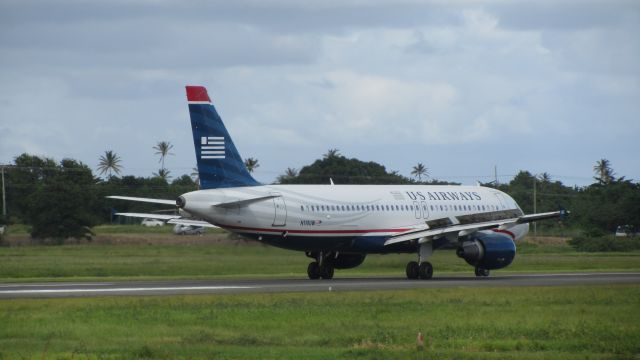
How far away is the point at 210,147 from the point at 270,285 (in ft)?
21.3

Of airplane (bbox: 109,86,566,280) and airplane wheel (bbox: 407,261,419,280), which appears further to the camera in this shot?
airplane wheel (bbox: 407,261,419,280)

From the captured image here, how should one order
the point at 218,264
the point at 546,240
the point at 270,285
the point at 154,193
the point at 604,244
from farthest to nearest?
the point at 154,193
the point at 546,240
the point at 604,244
the point at 218,264
the point at 270,285

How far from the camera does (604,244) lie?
265ft

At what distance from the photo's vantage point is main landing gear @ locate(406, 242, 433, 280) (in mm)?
48969

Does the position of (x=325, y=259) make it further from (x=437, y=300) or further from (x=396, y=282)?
(x=437, y=300)

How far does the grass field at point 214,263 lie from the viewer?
178 feet

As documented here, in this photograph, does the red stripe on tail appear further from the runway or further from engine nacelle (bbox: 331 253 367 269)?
engine nacelle (bbox: 331 253 367 269)

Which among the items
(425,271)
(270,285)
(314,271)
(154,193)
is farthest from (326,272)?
(154,193)

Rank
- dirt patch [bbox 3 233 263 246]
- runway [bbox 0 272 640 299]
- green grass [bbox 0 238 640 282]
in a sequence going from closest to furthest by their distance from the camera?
runway [bbox 0 272 640 299] → green grass [bbox 0 238 640 282] → dirt patch [bbox 3 233 263 246]

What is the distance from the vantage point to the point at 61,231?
94.2m

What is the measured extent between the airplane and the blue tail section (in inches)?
1.5

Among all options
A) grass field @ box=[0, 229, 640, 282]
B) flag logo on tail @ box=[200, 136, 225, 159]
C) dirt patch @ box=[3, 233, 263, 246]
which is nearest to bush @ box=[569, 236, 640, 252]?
grass field @ box=[0, 229, 640, 282]

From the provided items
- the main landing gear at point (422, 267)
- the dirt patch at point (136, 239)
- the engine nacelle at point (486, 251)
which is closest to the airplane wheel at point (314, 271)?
the main landing gear at point (422, 267)

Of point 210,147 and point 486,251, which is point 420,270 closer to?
point 486,251
